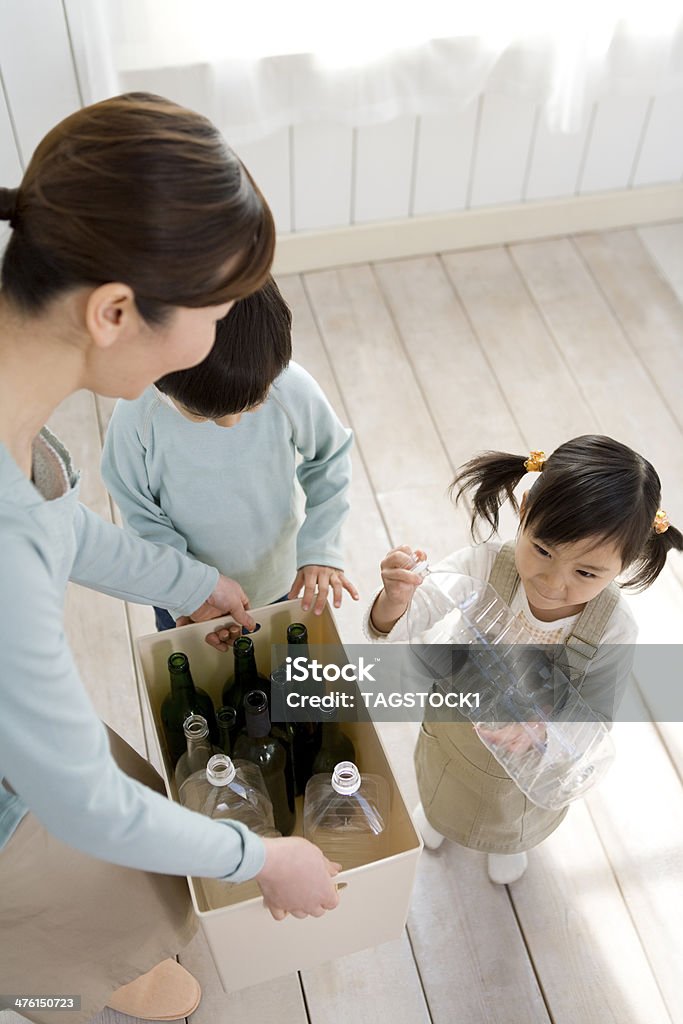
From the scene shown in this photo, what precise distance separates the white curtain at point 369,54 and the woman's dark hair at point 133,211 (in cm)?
141

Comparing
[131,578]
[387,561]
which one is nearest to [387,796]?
[387,561]

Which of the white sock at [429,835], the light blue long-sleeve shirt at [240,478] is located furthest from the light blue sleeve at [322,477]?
the white sock at [429,835]

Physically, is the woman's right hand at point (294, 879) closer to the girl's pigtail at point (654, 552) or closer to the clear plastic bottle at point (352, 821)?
the clear plastic bottle at point (352, 821)

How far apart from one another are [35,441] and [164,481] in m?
0.37

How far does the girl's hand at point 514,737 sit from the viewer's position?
1221mm

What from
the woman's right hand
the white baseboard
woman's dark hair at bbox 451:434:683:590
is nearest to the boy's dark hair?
woman's dark hair at bbox 451:434:683:590

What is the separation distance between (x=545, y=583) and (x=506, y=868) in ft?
1.97

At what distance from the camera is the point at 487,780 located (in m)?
1.31

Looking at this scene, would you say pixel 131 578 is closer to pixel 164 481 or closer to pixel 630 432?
pixel 164 481

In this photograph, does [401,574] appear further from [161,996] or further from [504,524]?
[504,524]

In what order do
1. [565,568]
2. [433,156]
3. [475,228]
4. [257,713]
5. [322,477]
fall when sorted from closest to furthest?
[257,713]
[565,568]
[322,477]
[433,156]
[475,228]

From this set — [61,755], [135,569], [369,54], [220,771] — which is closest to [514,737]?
[220,771]

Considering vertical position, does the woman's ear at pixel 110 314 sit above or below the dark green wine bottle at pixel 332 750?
above

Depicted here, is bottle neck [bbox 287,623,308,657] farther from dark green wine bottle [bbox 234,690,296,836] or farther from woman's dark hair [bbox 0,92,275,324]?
woman's dark hair [bbox 0,92,275,324]
